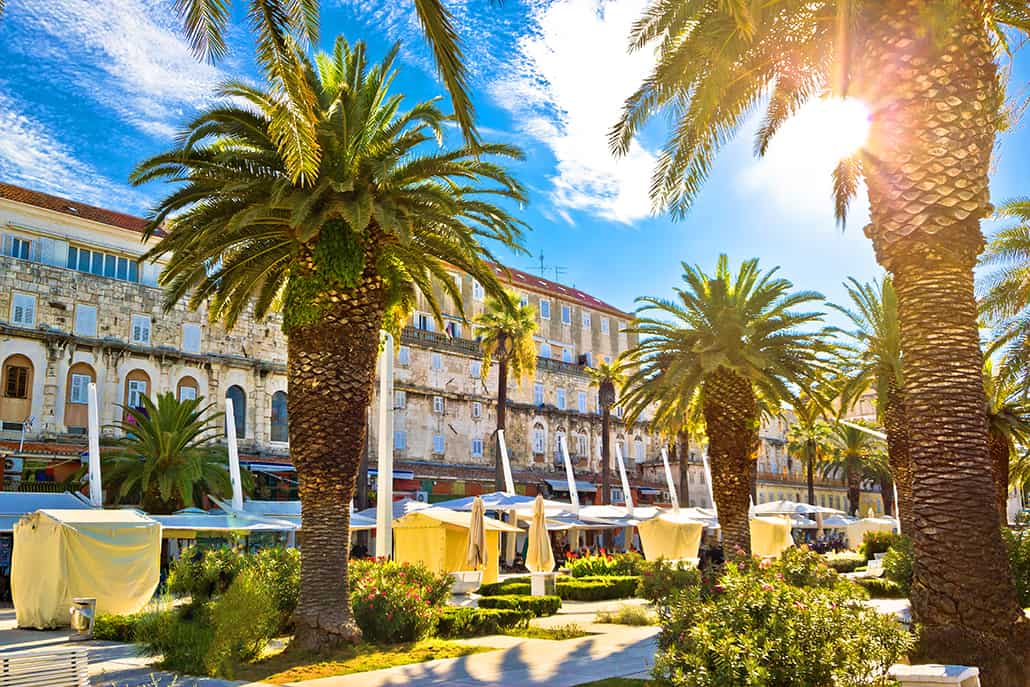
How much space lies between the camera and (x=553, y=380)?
60812mm

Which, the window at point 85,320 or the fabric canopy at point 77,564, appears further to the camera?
the window at point 85,320

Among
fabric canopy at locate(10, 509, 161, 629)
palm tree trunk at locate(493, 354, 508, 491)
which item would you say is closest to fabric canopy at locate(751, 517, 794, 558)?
palm tree trunk at locate(493, 354, 508, 491)

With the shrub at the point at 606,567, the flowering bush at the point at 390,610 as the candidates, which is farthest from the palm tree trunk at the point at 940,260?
the shrub at the point at 606,567

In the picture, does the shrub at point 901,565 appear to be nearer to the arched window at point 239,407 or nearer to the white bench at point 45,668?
the white bench at point 45,668

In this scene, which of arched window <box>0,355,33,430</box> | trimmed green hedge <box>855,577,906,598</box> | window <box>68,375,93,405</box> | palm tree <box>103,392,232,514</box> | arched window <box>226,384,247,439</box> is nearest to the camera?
trimmed green hedge <box>855,577,906,598</box>

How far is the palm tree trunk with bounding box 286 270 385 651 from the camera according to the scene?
44.0 ft

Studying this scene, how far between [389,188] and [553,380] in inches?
1845

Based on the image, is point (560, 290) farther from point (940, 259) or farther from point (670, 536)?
point (940, 259)

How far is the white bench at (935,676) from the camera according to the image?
701 centimetres

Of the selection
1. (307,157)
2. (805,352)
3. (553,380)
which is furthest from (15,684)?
(553,380)

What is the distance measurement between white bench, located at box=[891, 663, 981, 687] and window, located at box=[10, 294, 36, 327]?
37769mm

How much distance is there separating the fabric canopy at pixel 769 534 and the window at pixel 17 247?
107ft

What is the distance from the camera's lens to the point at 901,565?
2152cm

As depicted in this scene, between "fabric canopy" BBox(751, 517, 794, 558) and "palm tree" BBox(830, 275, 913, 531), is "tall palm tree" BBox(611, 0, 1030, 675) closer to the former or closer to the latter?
"palm tree" BBox(830, 275, 913, 531)
